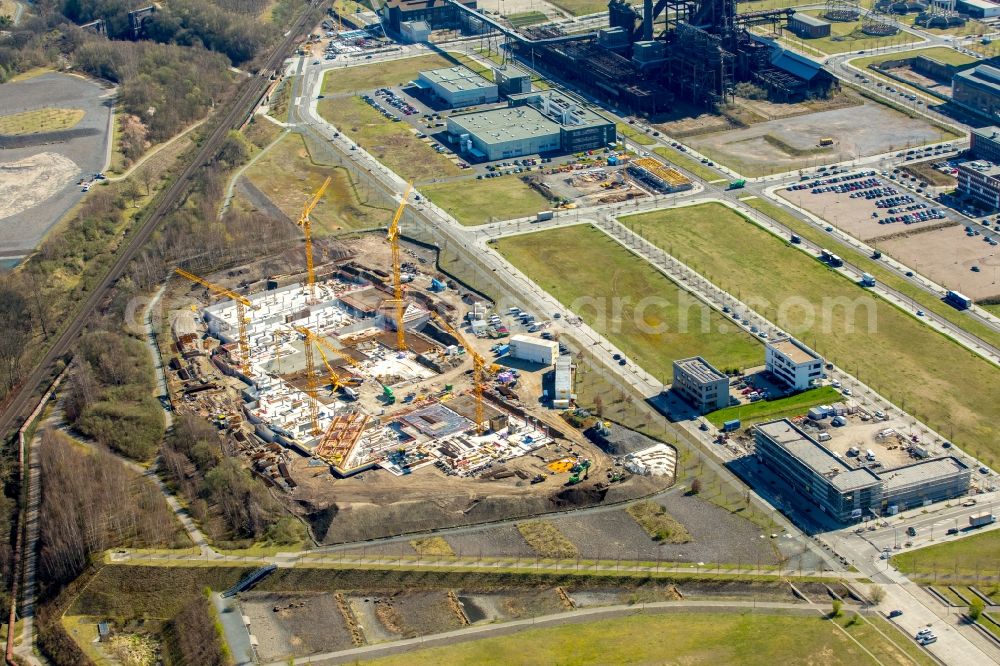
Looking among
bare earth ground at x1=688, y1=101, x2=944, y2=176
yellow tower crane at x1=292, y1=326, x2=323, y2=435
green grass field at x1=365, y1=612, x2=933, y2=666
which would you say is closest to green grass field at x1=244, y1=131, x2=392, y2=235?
yellow tower crane at x1=292, y1=326, x2=323, y2=435

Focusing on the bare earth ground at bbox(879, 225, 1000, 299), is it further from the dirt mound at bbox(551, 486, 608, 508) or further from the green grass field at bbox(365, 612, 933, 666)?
the green grass field at bbox(365, 612, 933, 666)

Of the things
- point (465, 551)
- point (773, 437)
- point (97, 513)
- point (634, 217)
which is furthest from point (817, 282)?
point (97, 513)

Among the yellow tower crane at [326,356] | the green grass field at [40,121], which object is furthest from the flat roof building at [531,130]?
the green grass field at [40,121]

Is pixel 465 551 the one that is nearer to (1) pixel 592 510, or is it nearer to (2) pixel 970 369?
(1) pixel 592 510

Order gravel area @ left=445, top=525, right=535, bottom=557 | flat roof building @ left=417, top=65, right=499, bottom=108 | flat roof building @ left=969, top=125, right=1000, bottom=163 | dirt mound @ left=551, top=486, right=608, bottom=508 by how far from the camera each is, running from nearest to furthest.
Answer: gravel area @ left=445, top=525, right=535, bottom=557
dirt mound @ left=551, top=486, right=608, bottom=508
flat roof building @ left=969, top=125, right=1000, bottom=163
flat roof building @ left=417, top=65, right=499, bottom=108

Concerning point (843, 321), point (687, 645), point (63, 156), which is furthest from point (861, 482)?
point (63, 156)

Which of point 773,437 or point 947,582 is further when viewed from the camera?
point 773,437
